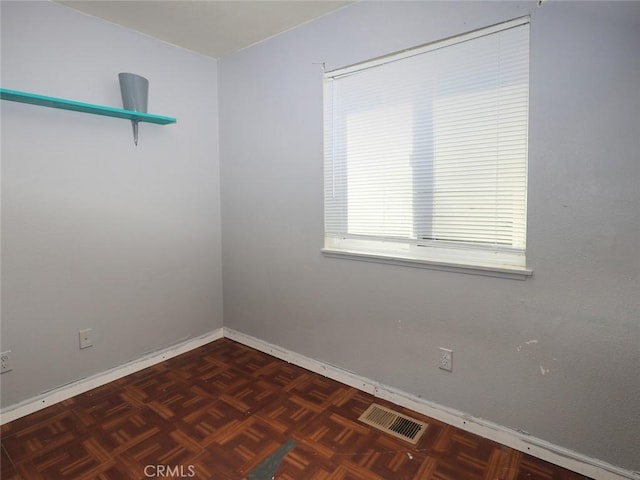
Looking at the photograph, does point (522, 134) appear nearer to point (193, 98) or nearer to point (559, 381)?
point (559, 381)

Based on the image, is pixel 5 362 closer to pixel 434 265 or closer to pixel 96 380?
pixel 96 380

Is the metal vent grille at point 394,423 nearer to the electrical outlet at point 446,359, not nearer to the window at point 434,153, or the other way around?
the electrical outlet at point 446,359

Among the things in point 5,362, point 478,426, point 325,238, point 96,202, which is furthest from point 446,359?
point 5,362

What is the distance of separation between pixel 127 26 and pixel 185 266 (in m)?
1.79

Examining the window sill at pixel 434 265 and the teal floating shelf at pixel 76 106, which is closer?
the window sill at pixel 434 265

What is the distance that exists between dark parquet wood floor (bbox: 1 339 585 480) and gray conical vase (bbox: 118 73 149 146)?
1909mm

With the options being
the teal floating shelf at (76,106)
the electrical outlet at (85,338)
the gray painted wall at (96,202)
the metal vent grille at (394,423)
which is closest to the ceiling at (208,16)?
the gray painted wall at (96,202)

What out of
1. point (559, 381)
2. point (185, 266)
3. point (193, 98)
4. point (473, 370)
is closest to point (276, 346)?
point (185, 266)

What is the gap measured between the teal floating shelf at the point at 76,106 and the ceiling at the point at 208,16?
2.03ft

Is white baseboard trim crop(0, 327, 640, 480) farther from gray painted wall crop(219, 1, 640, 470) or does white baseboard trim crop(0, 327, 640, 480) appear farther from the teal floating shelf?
the teal floating shelf

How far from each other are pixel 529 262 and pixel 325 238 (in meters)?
1.27

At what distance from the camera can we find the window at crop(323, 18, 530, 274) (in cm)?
182

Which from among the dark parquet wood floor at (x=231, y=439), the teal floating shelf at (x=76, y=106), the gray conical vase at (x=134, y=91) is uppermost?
the gray conical vase at (x=134, y=91)

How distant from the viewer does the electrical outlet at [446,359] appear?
6.73 ft
